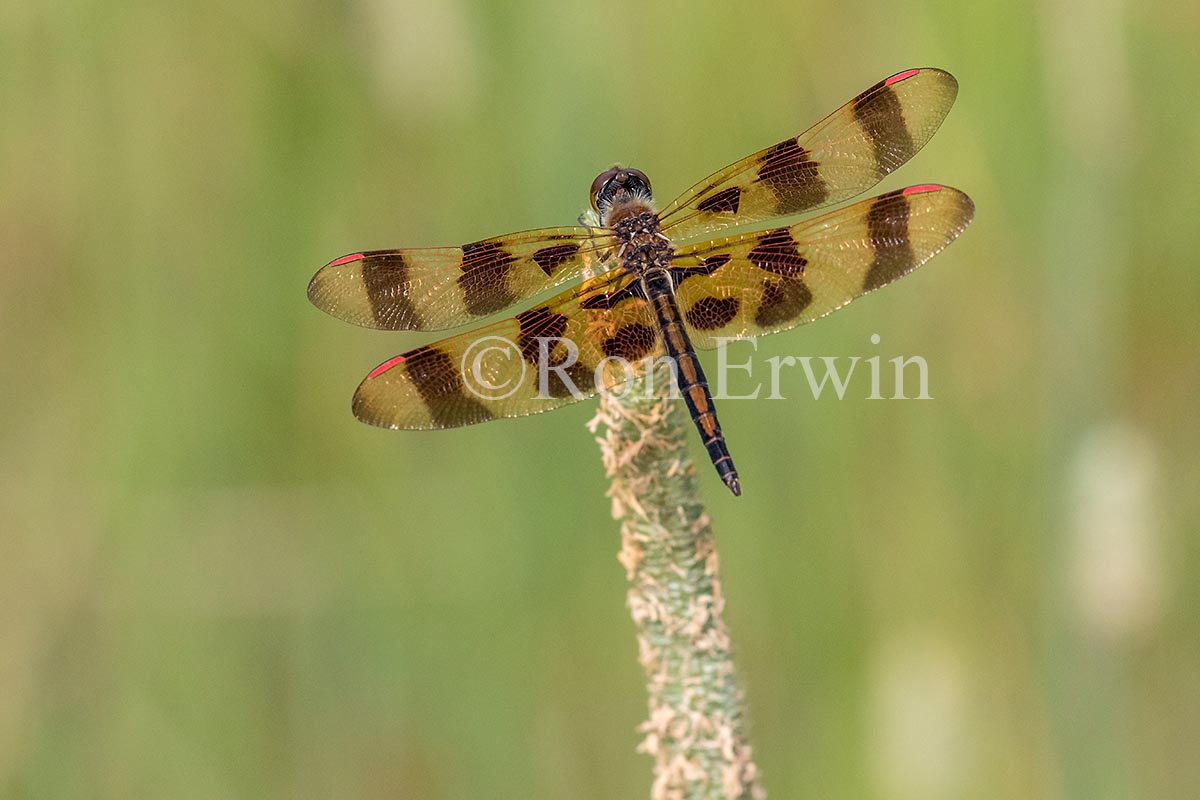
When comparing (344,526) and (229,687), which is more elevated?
(344,526)

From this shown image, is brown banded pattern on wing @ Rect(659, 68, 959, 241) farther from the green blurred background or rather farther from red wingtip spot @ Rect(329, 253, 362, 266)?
red wingtip spot @ Rect(329, 253, 362, 266)

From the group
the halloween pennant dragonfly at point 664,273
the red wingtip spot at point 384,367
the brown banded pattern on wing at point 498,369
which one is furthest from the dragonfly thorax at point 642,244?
the red wingtip spot at point 384,367

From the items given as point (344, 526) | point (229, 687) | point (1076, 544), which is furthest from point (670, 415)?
point (229, 687)

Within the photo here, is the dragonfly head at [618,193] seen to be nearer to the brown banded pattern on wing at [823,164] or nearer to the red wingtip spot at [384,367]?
the brown banded pattern on wing at [823,164]

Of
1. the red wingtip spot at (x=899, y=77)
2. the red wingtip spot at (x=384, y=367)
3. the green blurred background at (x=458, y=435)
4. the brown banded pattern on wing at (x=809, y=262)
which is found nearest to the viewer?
the red wingtip spot at (x=384, y=367)

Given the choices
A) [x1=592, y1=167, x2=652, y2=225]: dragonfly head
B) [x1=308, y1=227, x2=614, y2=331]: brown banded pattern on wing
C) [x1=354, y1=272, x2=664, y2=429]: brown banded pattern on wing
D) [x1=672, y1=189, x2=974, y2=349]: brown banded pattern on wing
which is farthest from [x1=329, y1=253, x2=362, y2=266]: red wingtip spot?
[x1=672, y1=189, x2=974, y2=349]: brown banded pattern on wing

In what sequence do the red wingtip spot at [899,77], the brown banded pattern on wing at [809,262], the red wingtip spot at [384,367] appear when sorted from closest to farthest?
the red wingtip spot at [384,367] < the brown banded pattern on wing at [809,262] < the red wingtip spot at [899,77]

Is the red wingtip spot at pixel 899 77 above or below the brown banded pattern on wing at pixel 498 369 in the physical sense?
above

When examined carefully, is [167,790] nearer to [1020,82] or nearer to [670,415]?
[670,415]
